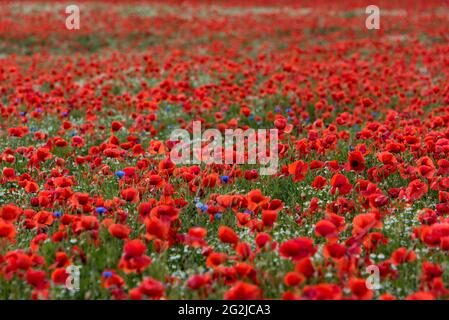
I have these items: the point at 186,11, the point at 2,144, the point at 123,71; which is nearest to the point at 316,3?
the point at 186,11

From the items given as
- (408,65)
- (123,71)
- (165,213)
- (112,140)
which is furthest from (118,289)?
(408,65)

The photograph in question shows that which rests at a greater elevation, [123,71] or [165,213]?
[123,71]

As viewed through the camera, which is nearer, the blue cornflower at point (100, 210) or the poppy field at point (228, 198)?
the poppy field at point (228, 198)

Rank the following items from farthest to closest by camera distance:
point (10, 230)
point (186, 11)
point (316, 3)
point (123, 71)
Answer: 1. point (316, 3)
2. point (186, 11)
3. point (123, 71)
4. point (10, 230)

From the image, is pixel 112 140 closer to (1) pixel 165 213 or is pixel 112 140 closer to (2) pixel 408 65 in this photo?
(1) pixel 165 213

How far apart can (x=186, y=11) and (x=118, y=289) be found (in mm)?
24510

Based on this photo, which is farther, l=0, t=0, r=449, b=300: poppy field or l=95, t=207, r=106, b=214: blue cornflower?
l=95, t=207, r=106, b=214: blue cornflower

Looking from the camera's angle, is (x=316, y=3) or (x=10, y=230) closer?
(x=10, y=230)

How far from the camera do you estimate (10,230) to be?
356 centimetres

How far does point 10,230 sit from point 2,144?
3845 mm

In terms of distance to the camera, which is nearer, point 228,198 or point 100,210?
point 100,210

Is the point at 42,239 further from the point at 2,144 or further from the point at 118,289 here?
the point at 2,144
